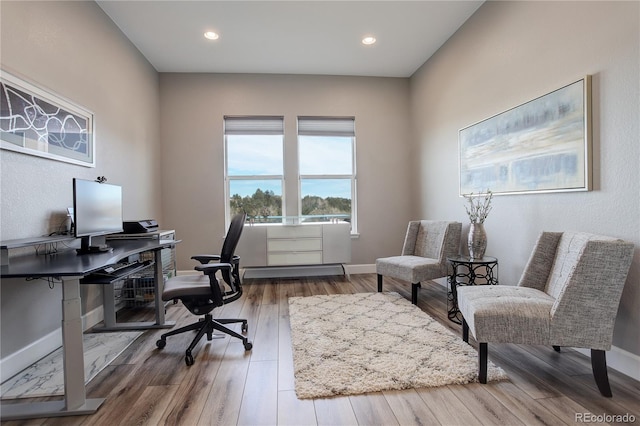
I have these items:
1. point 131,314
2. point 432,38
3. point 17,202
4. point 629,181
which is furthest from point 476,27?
point 131,314

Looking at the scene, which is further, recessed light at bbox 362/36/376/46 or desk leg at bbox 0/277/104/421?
recessed light at bbox 362/36/376/46

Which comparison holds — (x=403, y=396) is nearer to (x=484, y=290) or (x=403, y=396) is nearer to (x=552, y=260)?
(x=484, y=290)

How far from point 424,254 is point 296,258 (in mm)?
1682

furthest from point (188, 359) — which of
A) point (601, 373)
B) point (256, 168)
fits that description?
point (256, 168)

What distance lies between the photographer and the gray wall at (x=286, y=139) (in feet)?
14.3

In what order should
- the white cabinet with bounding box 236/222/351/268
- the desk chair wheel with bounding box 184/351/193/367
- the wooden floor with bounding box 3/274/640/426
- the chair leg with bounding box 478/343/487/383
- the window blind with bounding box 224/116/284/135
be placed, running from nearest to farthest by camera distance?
the wooden floor with bounding box 3/274/640/426
the chair leg with bounding box 478/343/487/383
the desk chair wheel with bounding box 184/351/193/367
the white cabinet with bounding box 236/222/351/268
the window blind with bounding box 224/116/284/135

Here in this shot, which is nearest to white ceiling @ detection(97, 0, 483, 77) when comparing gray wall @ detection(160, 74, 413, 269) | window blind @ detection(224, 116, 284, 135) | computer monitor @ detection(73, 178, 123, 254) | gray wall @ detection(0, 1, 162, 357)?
gray wall @ detection(160, 74, 413, 269)

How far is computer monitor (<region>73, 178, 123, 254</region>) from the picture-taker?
2165mm

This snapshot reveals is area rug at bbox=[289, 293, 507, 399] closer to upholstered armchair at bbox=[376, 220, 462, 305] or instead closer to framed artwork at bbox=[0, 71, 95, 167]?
upholstered armchair at bbox=[376, 220, 462, 305]

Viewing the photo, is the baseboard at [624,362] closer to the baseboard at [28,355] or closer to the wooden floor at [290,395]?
the wooden floor at [290,395]

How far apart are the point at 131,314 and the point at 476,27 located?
4.54 m

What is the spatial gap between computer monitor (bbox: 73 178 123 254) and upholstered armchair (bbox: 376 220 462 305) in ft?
8.79

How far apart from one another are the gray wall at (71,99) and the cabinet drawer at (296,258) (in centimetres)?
175

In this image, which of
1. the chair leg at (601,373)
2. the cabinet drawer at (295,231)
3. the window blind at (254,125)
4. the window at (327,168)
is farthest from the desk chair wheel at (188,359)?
the window blind at (254,125)
